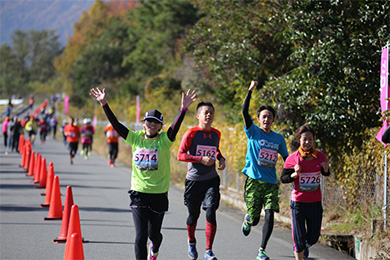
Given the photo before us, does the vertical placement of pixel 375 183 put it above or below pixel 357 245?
above

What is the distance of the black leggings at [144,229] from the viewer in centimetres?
661

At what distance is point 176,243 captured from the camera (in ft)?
29.3

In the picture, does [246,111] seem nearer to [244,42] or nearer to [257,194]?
[257,194]

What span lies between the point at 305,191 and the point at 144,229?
1.94 metres

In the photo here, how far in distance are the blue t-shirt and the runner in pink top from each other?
2.44ft

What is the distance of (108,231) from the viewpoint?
980 cm

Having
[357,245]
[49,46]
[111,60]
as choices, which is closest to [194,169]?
[357,245]

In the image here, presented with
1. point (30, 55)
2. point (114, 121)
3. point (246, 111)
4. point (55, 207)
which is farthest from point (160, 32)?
point (30, 55)

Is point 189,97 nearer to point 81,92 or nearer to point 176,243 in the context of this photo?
point 176,243

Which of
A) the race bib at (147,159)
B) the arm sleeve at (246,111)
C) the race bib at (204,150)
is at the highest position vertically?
the arm sleeve at (246,111)

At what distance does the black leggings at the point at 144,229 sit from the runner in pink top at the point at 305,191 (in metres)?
1.58

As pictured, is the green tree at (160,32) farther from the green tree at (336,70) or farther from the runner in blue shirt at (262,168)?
the runner in blue shirt at (262,168)

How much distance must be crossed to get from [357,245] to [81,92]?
194ft

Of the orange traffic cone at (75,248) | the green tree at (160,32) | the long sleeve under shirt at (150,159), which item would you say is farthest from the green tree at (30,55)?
the orange traffic cone at (75,248)
